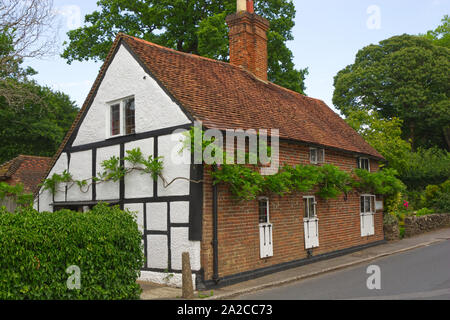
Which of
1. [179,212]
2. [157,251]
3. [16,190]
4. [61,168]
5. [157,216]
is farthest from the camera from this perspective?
[61,168]

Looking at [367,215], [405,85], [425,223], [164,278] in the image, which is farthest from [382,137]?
[164,278]

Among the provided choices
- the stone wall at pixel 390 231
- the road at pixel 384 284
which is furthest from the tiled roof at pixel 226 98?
the stone wall at pixel 390 231

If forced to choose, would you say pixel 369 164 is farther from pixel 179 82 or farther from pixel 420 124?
pixel 420 124

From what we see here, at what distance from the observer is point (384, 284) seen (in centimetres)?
956

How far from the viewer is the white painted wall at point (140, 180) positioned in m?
11.4

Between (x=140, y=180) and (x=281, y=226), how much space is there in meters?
4.26

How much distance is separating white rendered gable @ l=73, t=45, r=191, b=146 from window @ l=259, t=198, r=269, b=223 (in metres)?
3.20

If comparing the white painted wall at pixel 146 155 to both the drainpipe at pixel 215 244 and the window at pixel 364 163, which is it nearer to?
the drainpipe at pixel 215 244

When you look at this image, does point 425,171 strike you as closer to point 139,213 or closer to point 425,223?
point 425,223

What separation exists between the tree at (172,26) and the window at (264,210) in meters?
13.6

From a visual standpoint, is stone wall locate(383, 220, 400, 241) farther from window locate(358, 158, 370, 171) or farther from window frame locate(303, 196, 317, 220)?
window frame locate(303, 196, 317, 220)

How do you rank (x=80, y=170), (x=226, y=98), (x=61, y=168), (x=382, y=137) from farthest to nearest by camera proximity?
(x=382, y=137), (x=61, y=168), (x=80, y=170), (x=226, y=98)

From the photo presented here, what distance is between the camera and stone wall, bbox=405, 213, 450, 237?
21.3 meters

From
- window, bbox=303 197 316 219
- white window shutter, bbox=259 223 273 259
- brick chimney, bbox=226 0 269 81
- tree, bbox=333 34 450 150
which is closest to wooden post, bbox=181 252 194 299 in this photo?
white window shutter, bbox=259 223 273 259
